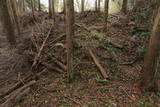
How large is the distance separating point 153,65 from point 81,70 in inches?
113

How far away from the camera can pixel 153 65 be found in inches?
161

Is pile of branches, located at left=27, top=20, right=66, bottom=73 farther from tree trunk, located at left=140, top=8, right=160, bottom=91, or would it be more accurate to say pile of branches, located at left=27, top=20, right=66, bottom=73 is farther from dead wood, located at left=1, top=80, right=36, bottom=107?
tree trunk, located at left=140, top=8, right=160, bottom=91

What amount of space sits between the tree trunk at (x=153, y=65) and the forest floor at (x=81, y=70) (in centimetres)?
30

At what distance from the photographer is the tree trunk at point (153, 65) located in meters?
3.74

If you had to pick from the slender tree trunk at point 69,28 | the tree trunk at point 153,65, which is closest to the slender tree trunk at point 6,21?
the slender tree trunk at point 69,28

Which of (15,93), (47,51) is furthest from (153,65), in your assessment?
(47,51)

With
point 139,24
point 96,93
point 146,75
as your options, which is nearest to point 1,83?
point 96,93

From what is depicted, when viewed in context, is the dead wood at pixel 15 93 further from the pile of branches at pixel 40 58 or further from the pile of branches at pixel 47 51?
the pile of branches at pixel 47 51

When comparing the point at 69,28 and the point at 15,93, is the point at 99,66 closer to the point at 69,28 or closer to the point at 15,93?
the point at 69,28

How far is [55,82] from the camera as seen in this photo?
513 centimetres

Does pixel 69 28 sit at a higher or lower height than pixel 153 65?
higher

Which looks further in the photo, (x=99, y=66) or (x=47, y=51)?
(x=47, y=51)

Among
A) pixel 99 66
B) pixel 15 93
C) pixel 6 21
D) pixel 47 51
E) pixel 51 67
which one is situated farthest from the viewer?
pixel 6 21

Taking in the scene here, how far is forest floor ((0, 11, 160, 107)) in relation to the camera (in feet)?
13.8
